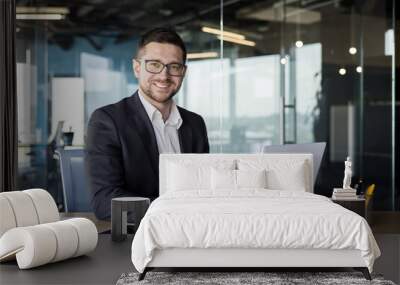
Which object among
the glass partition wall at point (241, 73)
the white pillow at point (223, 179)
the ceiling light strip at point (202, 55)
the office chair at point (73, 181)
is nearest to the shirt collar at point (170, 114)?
the office chair at point (73, 181)

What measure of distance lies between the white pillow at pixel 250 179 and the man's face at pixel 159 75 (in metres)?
1.66

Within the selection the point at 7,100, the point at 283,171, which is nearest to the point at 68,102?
the point at 7,100

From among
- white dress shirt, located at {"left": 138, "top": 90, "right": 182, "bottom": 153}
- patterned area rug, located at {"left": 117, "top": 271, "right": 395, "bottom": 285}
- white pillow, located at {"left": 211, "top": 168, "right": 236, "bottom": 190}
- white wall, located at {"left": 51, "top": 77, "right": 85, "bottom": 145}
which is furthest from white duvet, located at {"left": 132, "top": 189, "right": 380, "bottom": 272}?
white wall, located at {"left": 51, "top": 77, "right": 85, "bottom": 145}

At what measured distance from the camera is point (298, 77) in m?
8.24

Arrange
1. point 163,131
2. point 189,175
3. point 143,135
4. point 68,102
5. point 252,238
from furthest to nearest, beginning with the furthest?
point 68,102
point 163,131
point 143,135
point 189,175
point 252,238

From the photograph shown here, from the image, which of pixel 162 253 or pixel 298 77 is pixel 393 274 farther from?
pixel 298 77

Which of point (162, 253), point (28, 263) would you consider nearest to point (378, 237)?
point (162, 253)

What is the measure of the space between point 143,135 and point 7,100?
1.45 m

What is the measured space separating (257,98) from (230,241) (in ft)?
13.5

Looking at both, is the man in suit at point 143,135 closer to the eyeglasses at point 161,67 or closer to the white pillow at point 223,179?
the eyeglasses at point 161,67

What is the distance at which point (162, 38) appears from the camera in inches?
312

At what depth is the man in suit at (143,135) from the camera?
21.8ft

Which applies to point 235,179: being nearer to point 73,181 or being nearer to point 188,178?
point 188,178

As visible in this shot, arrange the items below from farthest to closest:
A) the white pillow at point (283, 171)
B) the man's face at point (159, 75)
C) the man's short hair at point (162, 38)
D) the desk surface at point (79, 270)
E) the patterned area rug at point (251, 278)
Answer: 1. the man's short hair at point (162, 38)
2. the man's face at point (159, 75)
3. the white pillow at point (283, 171)
4. the desk surface at point (79, 270)
5. the patterned area rug at point (251, 278)
